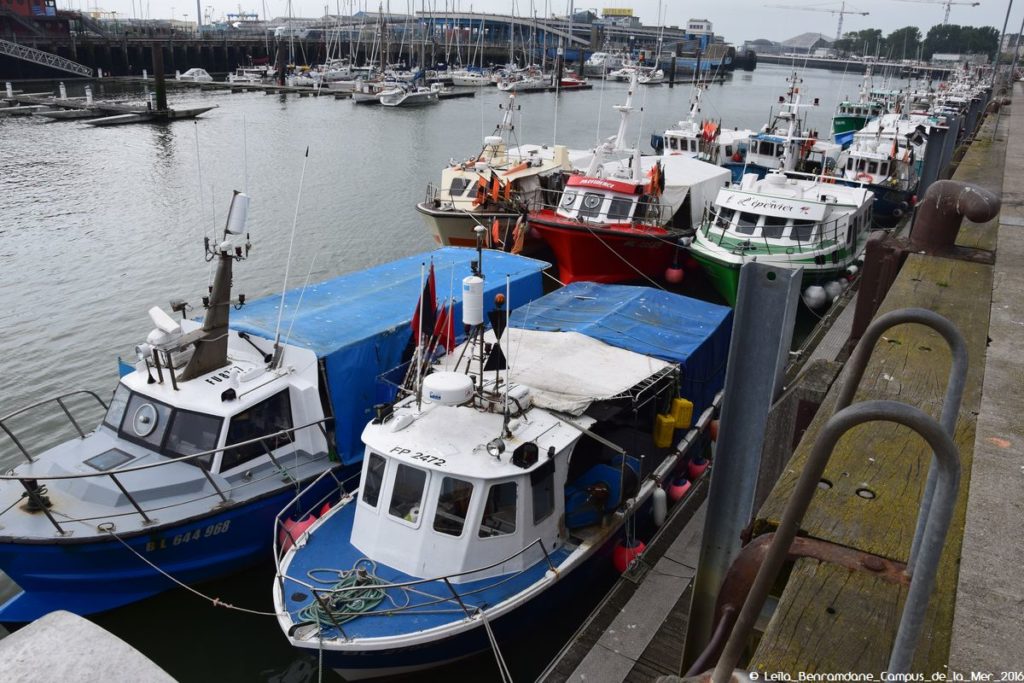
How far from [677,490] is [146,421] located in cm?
763

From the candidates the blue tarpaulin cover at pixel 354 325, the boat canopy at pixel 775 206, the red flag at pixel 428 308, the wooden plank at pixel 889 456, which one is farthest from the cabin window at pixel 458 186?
the wooden plank at pixel 889 456

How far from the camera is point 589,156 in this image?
3195 cm

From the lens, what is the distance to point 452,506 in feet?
27.6

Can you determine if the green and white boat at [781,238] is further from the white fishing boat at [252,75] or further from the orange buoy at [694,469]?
the white fishing boat at [252,75]

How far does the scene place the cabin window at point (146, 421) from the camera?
10328 mm

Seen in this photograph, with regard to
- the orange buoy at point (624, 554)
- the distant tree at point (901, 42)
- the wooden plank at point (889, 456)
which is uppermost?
the distant tree at point (901, 42)

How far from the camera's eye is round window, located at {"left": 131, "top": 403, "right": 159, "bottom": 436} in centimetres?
1041

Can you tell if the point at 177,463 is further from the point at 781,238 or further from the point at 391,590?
the point at 781,238

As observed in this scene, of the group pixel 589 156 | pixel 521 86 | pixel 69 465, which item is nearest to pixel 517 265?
pixel 69 465

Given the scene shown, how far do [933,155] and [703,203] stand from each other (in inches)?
262

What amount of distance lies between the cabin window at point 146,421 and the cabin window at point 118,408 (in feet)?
0.47

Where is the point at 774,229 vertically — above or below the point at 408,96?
below

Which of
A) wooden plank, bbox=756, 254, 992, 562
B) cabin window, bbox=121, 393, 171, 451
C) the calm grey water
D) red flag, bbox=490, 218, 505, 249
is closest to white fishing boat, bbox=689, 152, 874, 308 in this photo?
red flag, bbox=490, 218, 505, 249

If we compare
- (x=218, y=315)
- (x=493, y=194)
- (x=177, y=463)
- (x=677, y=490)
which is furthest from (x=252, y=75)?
(x=677, y=490)
